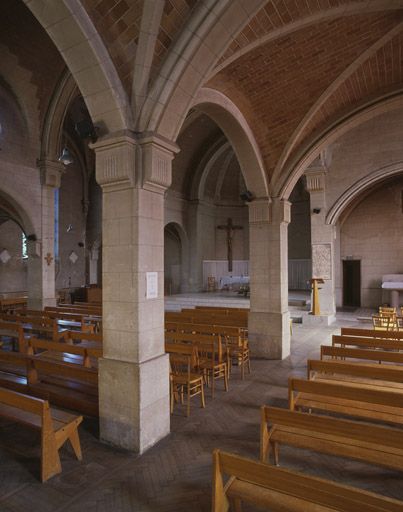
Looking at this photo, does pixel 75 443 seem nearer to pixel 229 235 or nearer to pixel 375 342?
pixel 375 342

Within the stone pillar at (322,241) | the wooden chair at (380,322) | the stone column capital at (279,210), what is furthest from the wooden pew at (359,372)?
Result: the stone pillar at (322,241)

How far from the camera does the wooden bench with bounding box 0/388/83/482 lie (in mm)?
3145

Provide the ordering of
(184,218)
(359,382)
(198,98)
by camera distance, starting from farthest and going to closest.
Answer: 1. (184,218)
2. (198,98)
3. (359,382)

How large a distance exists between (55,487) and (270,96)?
675 centimetres

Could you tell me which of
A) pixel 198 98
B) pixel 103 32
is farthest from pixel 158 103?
pixel 198 98

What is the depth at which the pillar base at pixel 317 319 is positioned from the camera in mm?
11461

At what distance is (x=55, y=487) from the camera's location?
3080mm

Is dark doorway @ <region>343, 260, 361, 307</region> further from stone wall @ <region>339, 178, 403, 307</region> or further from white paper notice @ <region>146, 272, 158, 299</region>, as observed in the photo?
white paper notice @ <region>146, 272, 158, 299</region>

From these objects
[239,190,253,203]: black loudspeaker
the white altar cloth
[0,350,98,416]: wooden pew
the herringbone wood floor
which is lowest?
the herringbone wood floor

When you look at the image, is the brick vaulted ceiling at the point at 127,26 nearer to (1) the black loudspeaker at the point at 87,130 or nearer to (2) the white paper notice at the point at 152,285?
(1) the black loudspeaker at the point at 87,130

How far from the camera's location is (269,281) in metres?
7.57

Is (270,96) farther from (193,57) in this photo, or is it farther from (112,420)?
(112,420)

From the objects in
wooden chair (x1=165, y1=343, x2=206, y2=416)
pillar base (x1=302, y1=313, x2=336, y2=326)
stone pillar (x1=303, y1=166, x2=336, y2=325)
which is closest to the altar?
stone pillar (x1=303, y1=166, x2=336, y2=325)

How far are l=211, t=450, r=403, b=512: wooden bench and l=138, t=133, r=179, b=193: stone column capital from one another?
278 centimetres
